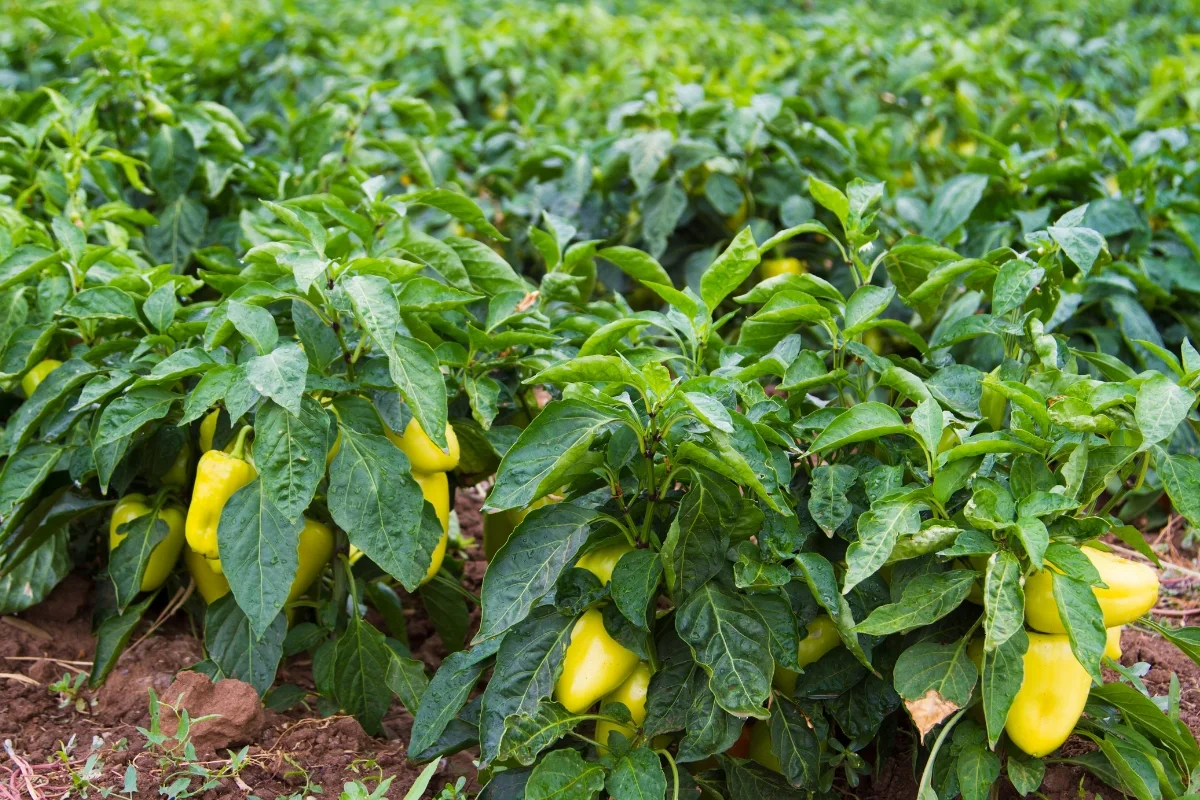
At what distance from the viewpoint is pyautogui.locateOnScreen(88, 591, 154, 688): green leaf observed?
248cm

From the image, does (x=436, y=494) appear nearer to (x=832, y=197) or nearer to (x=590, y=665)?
(x=590, y=665)

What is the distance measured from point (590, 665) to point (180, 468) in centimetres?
106

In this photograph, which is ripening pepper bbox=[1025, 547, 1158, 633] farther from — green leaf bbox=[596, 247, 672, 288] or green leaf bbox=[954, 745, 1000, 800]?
green leaf bbox=[596, 247, 672, 288]

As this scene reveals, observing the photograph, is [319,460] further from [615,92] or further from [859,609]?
[615,92]

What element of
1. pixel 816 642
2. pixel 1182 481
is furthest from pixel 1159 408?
pixel 816 642

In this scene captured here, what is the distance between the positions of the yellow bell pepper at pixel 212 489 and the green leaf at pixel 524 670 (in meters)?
0.61

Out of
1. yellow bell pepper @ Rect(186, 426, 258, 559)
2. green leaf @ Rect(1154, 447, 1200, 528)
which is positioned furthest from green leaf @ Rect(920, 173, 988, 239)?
yellow bell pepper @ Rect(186, 426, 258, 559)

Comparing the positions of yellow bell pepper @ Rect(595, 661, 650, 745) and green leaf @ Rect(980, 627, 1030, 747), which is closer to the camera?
green leaf @ Rect(980, 627, 1030, 747)

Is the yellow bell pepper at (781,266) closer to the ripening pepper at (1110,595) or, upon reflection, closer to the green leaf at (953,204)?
the green leaf at (953,204)

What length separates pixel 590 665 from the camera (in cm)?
201

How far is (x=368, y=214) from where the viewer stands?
8.73 feet

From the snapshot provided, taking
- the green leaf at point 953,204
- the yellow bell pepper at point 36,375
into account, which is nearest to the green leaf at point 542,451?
the yellow bell pepper at point 36,375

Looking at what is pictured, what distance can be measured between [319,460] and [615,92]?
3442mm

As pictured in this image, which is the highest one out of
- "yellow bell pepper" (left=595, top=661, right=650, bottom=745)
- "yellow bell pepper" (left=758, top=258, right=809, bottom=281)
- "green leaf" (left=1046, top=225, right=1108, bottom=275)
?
"green leaf" (left=1046, top=225, right=1108, bottom=275)
